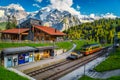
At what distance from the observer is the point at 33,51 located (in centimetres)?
4622

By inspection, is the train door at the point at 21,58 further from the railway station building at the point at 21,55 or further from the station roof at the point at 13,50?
the station roof at the point at 13,50

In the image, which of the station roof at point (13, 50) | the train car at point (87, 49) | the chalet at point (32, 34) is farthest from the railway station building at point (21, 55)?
the chalet at point (32, 34)

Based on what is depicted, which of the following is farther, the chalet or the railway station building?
the chalet

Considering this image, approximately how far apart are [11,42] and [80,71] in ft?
62.1

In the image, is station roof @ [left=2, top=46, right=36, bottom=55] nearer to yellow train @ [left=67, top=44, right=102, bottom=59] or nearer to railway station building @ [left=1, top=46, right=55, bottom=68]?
railway station building @ [left=1, top=46, right=55, bottom=68]

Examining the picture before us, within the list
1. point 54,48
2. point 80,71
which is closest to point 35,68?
point 80,71

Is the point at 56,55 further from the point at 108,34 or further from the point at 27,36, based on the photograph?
the point at 108,34

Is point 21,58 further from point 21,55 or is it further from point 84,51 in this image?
point 84,51

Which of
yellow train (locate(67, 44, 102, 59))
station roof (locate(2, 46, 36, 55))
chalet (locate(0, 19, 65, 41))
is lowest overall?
yellow train (locate(67, 44, 102, 59))

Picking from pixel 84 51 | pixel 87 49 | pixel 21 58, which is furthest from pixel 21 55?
pixel 87 49

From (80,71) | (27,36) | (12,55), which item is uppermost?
(27,36)

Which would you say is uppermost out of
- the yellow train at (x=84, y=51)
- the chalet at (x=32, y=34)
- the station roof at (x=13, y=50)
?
the chalet at (x=32, y=34)

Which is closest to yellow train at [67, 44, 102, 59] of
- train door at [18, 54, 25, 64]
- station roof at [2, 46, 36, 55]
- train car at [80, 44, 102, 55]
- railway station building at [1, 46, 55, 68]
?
train car at [80, 44, 102, 55]

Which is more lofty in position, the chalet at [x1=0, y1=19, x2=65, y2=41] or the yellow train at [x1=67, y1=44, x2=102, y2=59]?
the chalet at [x1=0, y1=19, x2=65, y2=41]
